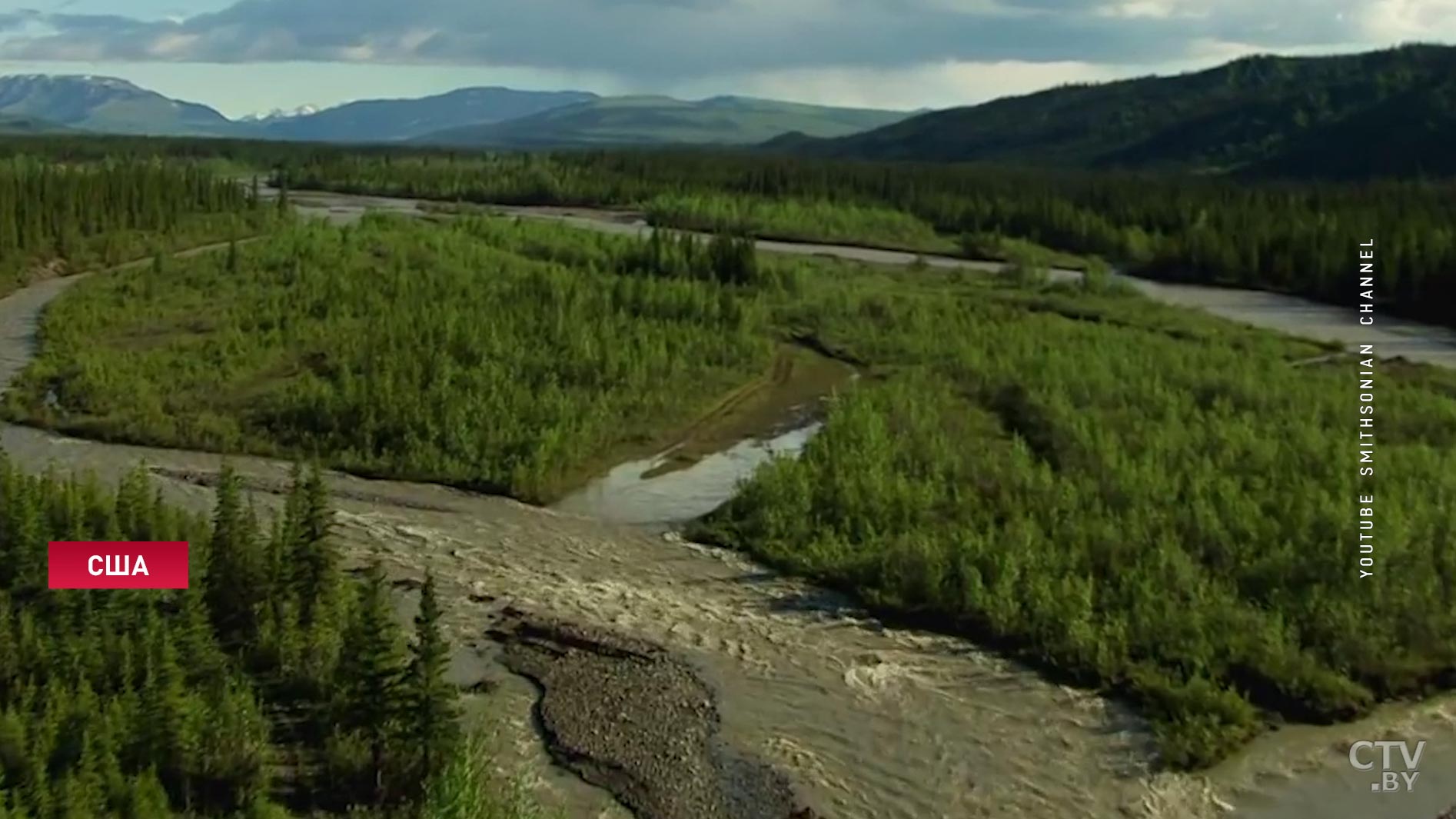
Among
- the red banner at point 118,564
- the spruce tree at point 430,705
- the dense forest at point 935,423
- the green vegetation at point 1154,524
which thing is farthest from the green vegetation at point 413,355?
the spruce tree at point 430,705

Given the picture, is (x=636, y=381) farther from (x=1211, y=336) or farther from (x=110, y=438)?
(x=1211, y=336)

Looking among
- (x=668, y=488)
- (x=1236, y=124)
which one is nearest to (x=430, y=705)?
(x=668, y=488)

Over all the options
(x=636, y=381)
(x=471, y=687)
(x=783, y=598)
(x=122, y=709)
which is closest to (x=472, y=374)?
(x=636, y=381)

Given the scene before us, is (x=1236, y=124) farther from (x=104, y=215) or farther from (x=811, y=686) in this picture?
(x=811, y=686)

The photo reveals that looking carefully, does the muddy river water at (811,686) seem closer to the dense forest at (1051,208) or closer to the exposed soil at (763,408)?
the exposed soil at (763,408)

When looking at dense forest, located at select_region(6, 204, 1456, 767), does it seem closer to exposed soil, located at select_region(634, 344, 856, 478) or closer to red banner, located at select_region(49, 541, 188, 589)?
exposed soil, located at select_region(634, 344, 856, 478)

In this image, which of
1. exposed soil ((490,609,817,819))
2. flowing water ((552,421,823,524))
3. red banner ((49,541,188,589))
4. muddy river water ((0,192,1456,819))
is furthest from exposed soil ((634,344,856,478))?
red banner ((49,541,188,589))
